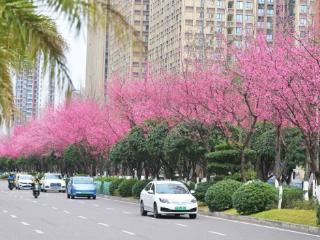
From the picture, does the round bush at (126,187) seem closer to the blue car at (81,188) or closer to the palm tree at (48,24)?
the blue car at (81,188)

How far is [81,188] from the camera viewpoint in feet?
156

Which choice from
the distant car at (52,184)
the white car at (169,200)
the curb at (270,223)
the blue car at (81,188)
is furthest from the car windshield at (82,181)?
the white car at (169,200)

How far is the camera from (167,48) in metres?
71.1

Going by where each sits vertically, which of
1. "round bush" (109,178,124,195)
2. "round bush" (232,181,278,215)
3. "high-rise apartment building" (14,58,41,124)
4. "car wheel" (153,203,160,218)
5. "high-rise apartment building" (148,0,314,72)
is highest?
"high-rise apartment building" (148,0,314,72)

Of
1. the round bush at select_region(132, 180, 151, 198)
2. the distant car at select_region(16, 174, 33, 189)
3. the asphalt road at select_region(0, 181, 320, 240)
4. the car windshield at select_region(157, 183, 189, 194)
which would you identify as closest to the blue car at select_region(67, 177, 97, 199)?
the round bush at select_region(132, 180, 151, 198)

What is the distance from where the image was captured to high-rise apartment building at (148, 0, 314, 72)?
124ft

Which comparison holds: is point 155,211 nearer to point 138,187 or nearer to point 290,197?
point 290,197

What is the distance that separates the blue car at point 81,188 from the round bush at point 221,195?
58.1ft

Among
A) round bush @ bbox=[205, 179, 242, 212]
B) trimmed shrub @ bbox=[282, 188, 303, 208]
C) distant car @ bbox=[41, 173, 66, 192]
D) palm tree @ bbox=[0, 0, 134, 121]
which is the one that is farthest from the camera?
distant car @ bbox=[41, 173, 66, 192]

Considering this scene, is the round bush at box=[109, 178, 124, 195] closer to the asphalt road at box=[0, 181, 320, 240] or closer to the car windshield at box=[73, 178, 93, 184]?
the car windshield at box=[73, 178, 93, 184]

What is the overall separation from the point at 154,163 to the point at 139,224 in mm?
26489

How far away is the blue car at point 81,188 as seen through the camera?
4746 centimetres

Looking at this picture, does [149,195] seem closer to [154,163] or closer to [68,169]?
[154,163]

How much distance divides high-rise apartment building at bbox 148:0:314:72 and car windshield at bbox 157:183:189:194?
865cm
